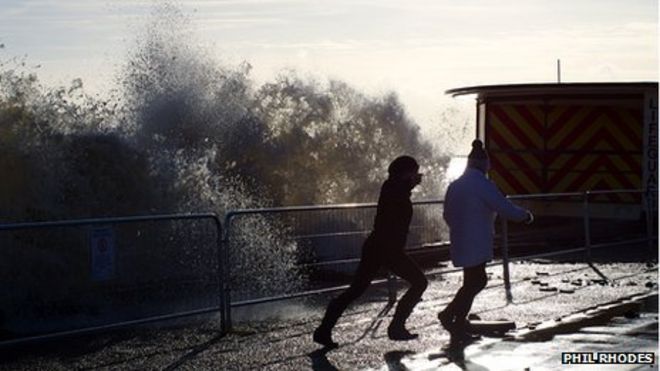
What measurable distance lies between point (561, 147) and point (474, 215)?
37.5 ft

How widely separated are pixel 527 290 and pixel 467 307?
4032 mm

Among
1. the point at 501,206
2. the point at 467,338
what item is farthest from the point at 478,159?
the point at 467,338

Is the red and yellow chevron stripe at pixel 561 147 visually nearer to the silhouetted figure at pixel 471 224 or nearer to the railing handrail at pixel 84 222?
the silhouetted figure at pixel 471 224

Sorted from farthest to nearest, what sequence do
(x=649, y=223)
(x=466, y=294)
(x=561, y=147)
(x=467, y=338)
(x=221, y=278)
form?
(x=561, y=147), (x=649, y=223), (x=221, y=278), (x=466, y=294), (x=467, y=338)

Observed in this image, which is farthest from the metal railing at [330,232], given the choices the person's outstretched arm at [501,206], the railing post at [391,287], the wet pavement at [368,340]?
the person's outstretched arm at [501,206]

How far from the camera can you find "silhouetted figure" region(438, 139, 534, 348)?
12.8 m

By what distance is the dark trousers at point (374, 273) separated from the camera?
1253 centimetres

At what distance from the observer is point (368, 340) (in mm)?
12688

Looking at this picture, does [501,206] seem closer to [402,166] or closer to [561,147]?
[402,166]

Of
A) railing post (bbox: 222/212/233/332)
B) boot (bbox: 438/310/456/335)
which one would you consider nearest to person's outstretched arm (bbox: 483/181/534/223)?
boot (bbox: 438/310/456/335)

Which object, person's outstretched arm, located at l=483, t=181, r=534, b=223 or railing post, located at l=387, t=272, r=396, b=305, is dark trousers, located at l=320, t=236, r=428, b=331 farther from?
railing post, located at l=387, t=272, r=396, b=305

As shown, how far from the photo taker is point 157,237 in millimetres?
14203

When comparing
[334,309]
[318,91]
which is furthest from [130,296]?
[318,91]

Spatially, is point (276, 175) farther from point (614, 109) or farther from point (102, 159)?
point (614, 109)
